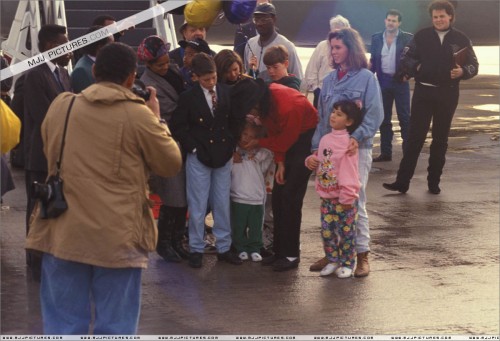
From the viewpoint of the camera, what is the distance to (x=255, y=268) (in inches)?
331

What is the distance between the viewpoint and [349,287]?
7828 millimetres

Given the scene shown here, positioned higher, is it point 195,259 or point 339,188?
point 339,188

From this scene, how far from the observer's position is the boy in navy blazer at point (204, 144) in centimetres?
834

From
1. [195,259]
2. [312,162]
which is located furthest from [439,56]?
[195,259]

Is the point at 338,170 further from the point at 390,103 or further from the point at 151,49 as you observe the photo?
the point at 390,103

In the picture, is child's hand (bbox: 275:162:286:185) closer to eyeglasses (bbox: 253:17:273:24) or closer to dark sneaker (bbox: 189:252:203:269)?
dark sneaker (bbox: 189:252:203:269)

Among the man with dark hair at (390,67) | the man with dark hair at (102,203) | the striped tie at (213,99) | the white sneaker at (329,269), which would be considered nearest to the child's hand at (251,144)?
the striped tie at (213,99)

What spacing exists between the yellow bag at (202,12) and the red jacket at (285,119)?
1.31 m

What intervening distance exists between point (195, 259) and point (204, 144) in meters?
0.84

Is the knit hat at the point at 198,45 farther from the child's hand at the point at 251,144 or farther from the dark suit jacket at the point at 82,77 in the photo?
the dark suit jacket at the point at 82,77

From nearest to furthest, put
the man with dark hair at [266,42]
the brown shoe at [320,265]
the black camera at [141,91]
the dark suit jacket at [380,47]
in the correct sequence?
the black camera at [141,91] → the brown shoe at [320,265] → the man with dark hair at [266,42] → the dark suit jacket at [380,47]

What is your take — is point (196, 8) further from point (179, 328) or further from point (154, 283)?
point (179, 328)

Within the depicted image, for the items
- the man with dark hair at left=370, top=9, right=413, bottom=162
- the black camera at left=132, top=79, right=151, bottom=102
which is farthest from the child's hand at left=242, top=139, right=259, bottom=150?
the man with dark hair at left=370, top=9, right=413, bottom=162

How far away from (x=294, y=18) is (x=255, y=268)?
16.1 metres
